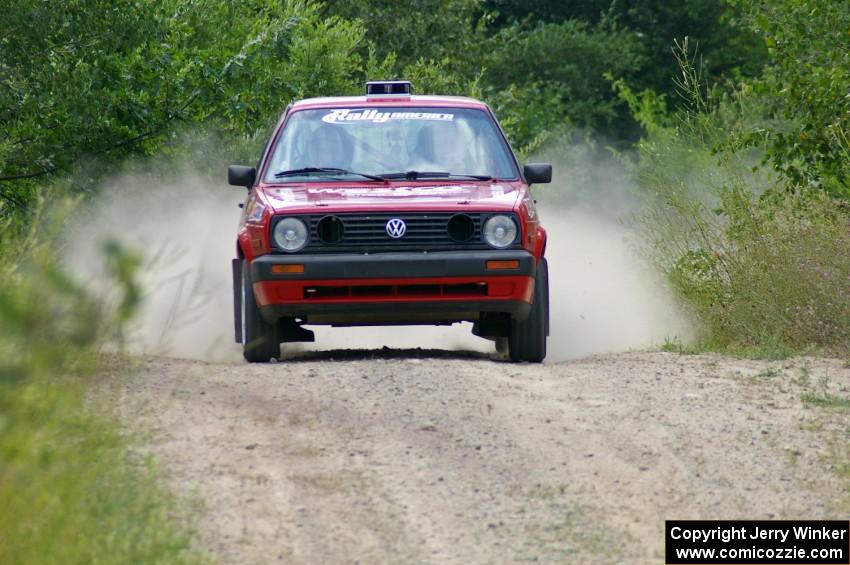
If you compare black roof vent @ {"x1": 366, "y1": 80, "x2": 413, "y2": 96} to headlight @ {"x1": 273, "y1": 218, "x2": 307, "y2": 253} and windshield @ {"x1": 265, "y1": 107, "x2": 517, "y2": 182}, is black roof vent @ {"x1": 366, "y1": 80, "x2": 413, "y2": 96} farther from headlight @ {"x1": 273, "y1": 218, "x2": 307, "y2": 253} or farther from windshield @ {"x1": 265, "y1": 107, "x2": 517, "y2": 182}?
headlight @ {"x1": 273, "y1": 218, "x2": 307, "y2": 253}

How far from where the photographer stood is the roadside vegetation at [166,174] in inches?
197

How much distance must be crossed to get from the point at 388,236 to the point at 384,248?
0.08m

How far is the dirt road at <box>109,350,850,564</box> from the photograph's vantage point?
579 cm

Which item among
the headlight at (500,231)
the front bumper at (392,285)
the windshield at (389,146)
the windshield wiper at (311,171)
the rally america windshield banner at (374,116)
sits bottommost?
the front bumper at (392,285)

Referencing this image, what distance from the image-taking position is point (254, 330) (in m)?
9.86

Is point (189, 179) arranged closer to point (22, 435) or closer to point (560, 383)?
point (560, 383)

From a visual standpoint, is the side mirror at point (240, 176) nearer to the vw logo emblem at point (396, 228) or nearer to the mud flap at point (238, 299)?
the mud flap at point (238, 299)

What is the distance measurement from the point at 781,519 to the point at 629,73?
1488 inches

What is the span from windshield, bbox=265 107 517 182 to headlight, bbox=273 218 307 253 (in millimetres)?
903

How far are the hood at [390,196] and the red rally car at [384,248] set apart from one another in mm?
12

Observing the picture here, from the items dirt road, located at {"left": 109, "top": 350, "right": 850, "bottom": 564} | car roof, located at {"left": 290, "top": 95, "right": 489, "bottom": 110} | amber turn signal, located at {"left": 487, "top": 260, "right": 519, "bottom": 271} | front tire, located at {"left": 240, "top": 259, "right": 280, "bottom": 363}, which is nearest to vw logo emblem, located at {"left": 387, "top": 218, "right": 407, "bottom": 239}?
amber turn signal, located at {"left": 487, "top": 260, "right": 519, "bottom": 271}

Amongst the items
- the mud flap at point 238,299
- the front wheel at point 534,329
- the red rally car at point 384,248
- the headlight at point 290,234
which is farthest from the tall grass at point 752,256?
the mud flap at point 238,299

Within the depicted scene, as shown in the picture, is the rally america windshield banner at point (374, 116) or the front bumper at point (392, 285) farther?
the rally america windshield banner at point (374, 116)

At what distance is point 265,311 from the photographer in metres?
9.63
